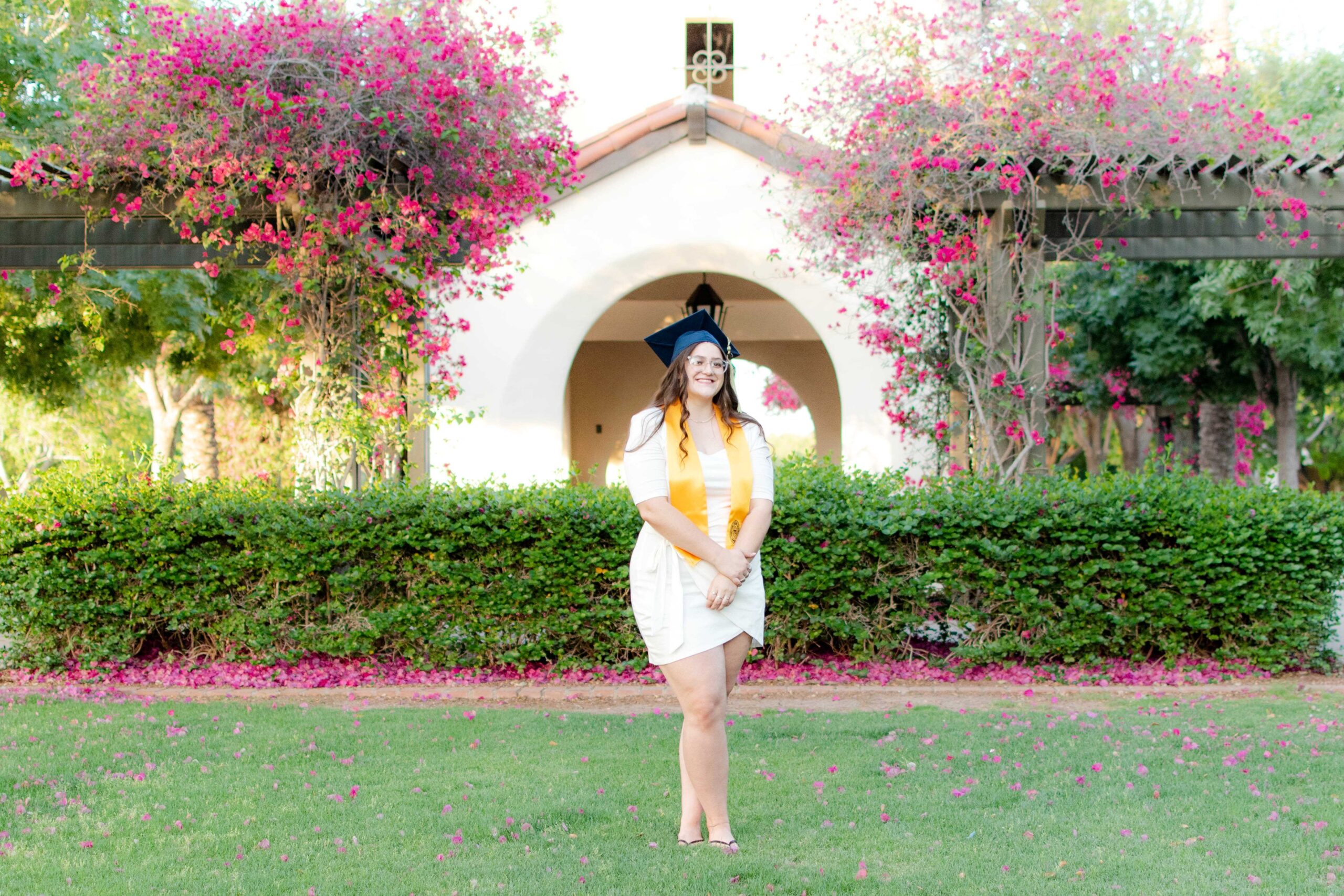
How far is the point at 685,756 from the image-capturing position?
12.5 feet

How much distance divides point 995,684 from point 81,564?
19.0ft

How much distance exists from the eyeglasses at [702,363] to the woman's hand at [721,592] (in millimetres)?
696

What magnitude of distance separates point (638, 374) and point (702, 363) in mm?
13076

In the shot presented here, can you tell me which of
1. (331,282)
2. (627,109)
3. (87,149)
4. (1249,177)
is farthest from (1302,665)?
(627,109)

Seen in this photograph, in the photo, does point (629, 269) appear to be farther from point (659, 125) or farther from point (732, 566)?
point (732, 566)

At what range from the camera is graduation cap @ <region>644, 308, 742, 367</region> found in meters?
3.93

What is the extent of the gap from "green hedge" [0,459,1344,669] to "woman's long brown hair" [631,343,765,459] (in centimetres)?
324

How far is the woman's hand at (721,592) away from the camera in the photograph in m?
3.65

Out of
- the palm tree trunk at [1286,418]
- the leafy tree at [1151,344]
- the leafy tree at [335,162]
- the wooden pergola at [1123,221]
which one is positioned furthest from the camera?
the palm tree trunk at [1286,418]

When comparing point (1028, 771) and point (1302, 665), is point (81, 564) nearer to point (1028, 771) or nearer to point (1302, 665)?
point (1028, 771)

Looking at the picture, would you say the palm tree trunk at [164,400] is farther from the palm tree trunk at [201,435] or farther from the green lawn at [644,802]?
the green lawn at [644,802]

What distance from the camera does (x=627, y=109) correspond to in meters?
13.5

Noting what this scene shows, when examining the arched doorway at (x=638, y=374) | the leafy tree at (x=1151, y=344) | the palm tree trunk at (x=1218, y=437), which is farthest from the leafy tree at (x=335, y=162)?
the palm tree trunk at (x=1218, y=437)

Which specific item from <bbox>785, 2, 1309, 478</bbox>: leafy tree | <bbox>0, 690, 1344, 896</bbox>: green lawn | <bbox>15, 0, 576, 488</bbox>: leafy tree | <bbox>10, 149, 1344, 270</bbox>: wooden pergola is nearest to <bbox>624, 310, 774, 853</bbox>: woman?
<bbox>0, 690, 1344, 896</bbox>: green lawn
